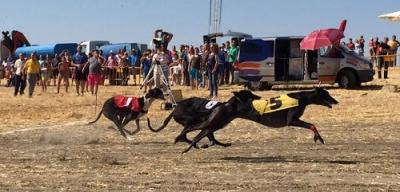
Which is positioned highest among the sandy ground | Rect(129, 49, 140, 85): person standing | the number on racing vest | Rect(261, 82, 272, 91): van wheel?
Rect(129, 49, 140, 85): person standing

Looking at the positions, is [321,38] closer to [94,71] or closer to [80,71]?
[94,71]

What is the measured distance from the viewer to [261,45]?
90.0ft

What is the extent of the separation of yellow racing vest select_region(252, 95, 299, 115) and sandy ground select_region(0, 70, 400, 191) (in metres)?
0.78

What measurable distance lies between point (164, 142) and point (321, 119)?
18.1 feet

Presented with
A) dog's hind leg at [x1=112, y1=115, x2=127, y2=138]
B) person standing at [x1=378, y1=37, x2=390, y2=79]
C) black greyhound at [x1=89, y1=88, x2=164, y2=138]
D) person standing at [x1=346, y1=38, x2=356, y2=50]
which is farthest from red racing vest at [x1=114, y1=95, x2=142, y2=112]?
person standing at [x1=346, y1=38, x2=356, y2=50]

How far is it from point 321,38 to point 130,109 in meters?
14.6

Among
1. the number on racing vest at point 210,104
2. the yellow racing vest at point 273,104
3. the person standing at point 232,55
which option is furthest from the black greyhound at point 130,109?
the person standing at point 232,55

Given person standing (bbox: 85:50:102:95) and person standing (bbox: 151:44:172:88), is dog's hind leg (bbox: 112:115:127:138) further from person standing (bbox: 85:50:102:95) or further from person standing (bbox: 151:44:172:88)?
person standing (bbox: 85:50:102:95)

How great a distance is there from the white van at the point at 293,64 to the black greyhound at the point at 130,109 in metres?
14.9

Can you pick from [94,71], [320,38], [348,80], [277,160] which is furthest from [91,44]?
[277,160]

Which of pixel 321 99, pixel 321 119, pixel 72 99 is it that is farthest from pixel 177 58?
pixel 321 99

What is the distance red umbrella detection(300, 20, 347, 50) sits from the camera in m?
26.0

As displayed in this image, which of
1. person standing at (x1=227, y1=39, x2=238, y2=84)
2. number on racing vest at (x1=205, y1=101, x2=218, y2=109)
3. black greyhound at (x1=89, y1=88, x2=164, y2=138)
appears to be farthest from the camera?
person standing at (x1=227, y1=39, x2=238, y2=84)

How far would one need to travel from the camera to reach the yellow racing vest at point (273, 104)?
10.4 metres
